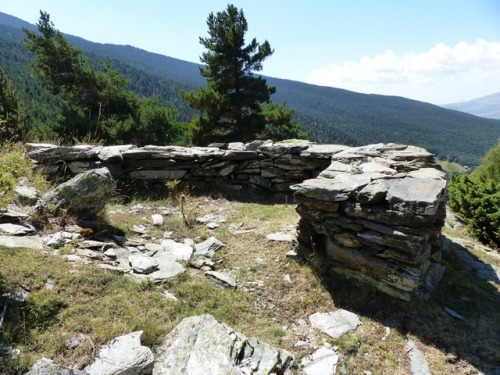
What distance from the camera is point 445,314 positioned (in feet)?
14.3

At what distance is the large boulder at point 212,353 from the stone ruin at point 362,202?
199 centimetres

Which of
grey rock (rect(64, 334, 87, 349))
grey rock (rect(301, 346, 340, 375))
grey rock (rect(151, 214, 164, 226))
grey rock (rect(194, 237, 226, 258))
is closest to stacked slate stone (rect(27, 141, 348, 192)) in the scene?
grey rock (rect(151, 214, 164, 226))

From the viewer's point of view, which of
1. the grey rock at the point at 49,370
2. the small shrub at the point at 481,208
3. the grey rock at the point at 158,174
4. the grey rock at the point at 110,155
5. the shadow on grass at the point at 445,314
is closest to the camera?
the grey rock at the point at 49,370

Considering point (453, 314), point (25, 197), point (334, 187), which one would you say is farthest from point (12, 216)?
point (453, 314)

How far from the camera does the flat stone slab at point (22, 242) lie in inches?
150

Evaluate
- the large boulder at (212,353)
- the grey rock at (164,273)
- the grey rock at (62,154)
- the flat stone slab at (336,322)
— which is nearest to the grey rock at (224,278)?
the grey rock at (164,273)

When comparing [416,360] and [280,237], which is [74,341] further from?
[416,360]

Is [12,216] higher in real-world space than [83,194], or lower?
lower

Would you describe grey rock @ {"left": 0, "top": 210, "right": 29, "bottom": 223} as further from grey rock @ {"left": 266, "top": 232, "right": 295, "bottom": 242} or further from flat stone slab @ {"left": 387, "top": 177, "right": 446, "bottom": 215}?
flat stone slab @ {"left": 387, "top": 177, "right": 446, "bottom": 215}

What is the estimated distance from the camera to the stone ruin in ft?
12.9

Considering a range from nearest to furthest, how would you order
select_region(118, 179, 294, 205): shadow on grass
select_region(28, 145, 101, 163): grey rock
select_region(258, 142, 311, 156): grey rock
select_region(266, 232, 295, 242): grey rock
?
1. select_region(266, 232, 295, 242): grey rock
2. select_region(28, 145, 101, 163): grey rock
3. select_region(118, 179, 294, 205): shadow on grass
4. select_region(258, 142, 311, 156): grey rock

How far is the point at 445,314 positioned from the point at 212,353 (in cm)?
379

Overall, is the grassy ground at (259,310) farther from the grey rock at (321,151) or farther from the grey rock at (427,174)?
the grey rock at (321,151)

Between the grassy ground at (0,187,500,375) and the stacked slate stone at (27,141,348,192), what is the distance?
340 centimetres
